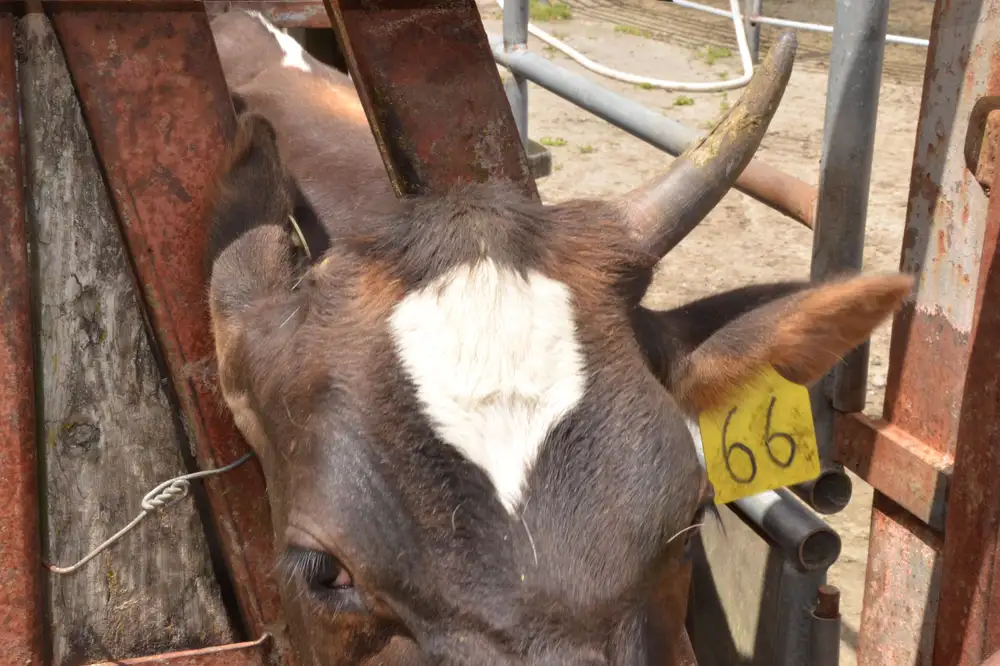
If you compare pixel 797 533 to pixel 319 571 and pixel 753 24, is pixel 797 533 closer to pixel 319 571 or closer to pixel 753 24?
pixel 319 571

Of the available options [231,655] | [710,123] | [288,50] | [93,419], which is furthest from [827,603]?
[710,123]

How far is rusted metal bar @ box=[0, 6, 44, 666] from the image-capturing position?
5.89 feet

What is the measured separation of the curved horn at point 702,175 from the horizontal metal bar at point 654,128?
0.80 meters

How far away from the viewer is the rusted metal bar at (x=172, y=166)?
1885mm

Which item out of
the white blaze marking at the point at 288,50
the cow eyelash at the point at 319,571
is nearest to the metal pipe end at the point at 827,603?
the cow eyelash at the point at 319,571

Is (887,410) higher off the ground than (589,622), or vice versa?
(589,622)

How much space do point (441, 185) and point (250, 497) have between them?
734 mm

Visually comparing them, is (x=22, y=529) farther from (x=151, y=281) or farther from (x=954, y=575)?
(x=954, y=575)

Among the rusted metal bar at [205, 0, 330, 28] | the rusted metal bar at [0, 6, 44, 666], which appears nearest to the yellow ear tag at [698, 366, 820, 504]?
the rusted metal bar at [0, 6, 44, 666]

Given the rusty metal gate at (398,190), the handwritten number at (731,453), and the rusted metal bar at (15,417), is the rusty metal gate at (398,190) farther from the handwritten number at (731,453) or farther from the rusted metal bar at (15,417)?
the handwritten number at (731,453)

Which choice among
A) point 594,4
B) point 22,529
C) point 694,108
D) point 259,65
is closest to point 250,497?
point 22,529

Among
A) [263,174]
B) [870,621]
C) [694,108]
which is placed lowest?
[694,108]

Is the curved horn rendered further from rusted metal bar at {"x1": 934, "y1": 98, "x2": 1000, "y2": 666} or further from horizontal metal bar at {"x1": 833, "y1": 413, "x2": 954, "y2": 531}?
horizontal metal bar at {"x1": 833, "y1": 413, "x2": 954, "y2": 531}

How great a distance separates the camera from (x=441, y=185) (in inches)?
78.4
